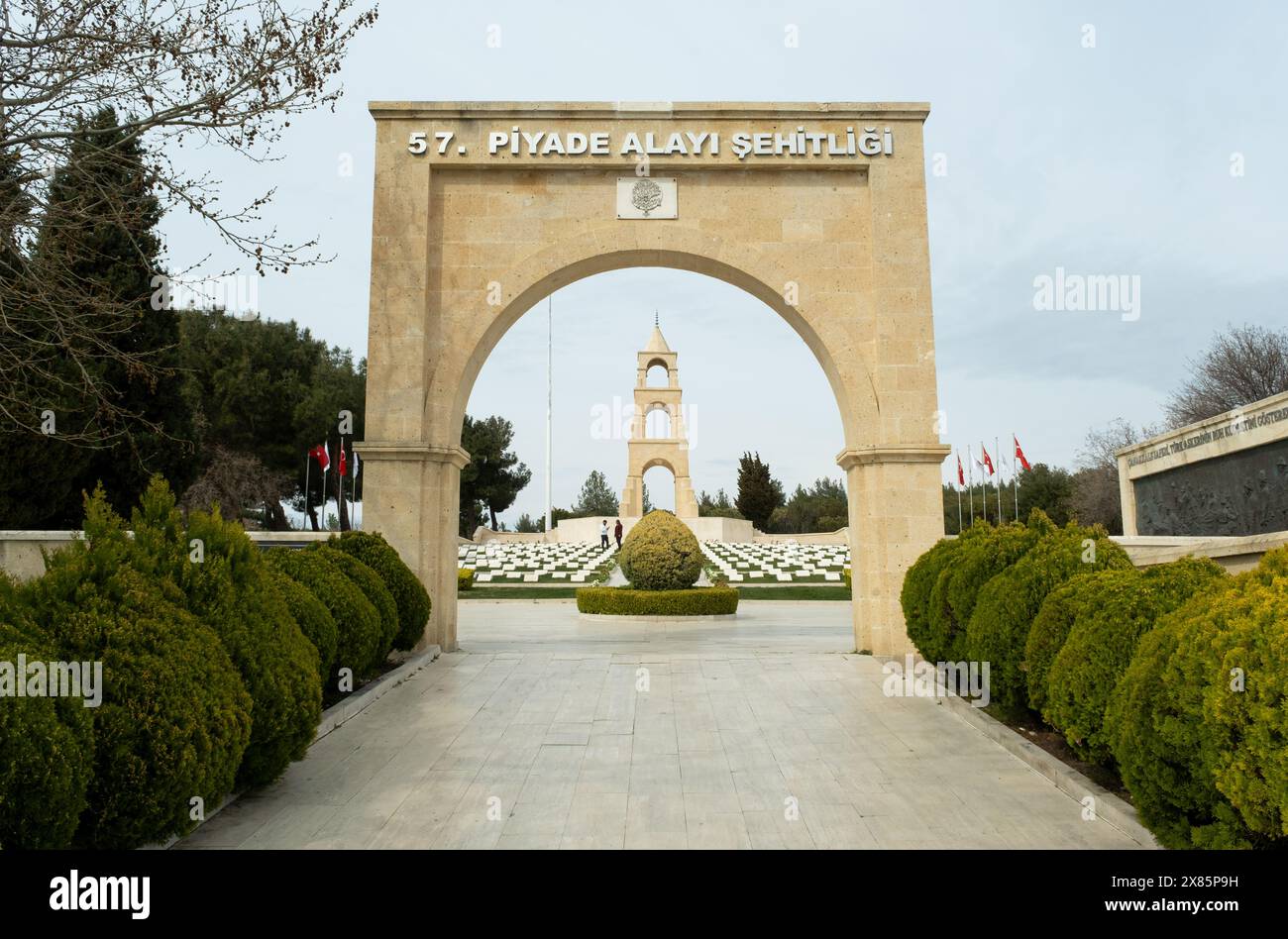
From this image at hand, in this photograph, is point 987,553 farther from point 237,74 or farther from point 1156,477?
point 1156,477

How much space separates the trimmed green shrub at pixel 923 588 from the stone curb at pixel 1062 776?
43.9 inches

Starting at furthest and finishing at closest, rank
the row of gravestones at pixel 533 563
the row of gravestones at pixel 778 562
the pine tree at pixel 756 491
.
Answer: the pine tree at pixel 756 491 < the row of gravestones at pixel 778 562 < the row of gravestones at pixel 533 563

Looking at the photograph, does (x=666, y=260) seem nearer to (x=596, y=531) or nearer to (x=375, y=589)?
(x=375, y=589)

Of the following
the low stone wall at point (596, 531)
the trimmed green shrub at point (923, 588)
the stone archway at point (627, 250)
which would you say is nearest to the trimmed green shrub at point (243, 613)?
the stone archway at point (627, 250)

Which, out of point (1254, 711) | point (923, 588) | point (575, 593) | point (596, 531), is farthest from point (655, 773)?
point (596, 531)

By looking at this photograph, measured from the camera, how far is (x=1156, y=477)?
14.5 m

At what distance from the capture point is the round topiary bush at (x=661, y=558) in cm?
1627

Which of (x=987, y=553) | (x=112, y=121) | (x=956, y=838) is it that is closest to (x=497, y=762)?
(x=956, y=838)

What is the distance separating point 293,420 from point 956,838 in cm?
3046

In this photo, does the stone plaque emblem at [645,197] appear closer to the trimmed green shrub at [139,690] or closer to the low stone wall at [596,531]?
the trimmed green shrub at [139,690]

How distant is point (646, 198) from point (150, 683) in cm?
810

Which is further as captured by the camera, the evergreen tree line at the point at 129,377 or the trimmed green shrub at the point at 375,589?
the trimmed green shrub at the point at 375,589

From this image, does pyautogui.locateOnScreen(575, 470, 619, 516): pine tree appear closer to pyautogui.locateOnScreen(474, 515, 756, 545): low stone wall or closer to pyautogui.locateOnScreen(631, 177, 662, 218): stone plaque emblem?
pyautogui.locateOnScreen(474, 515, 756, 545): low stone wall
